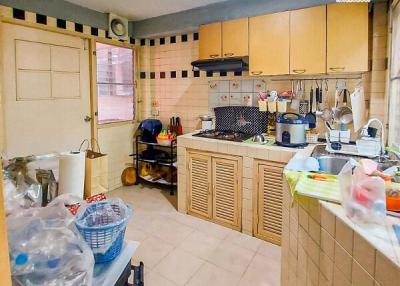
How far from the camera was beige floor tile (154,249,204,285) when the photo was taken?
6.47 ft

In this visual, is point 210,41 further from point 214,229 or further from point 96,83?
point 214,229

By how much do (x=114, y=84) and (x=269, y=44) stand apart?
204 cm

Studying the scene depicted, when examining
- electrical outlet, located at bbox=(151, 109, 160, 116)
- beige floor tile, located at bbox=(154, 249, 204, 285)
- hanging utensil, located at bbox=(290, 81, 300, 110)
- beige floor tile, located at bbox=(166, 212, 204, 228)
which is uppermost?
hanging utensil, located at bbox=(290, 81, 300, 110)

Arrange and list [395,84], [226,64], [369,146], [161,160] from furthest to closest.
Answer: [161,160] → [226,64] → [395,84] → [369,146]

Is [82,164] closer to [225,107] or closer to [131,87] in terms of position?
[225,107]

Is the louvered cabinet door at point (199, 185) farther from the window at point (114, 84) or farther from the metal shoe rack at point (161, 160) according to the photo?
the window at point (114, 84)

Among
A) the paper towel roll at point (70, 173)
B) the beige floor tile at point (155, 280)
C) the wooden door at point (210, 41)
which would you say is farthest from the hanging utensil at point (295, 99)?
the paper towel roll at point (70, 173)

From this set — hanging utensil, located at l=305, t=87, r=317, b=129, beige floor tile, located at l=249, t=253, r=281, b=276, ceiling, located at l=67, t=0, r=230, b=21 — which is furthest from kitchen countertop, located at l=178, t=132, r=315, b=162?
ceiling, located at l=67, t=0, r=230, b=21

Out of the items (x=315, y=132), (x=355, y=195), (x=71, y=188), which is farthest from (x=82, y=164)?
(x=315, y=132)

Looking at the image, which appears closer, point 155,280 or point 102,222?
point 102,222

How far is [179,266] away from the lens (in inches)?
82.5

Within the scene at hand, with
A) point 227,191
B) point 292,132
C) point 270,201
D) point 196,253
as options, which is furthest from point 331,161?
point 196,253

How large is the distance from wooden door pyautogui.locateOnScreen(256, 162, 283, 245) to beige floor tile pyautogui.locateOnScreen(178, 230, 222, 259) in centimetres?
42

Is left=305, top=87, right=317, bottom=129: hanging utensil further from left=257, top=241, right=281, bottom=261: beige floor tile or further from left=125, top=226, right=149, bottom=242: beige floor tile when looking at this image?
left=125, top=226, right=149, bottom=242: beige floor tile
